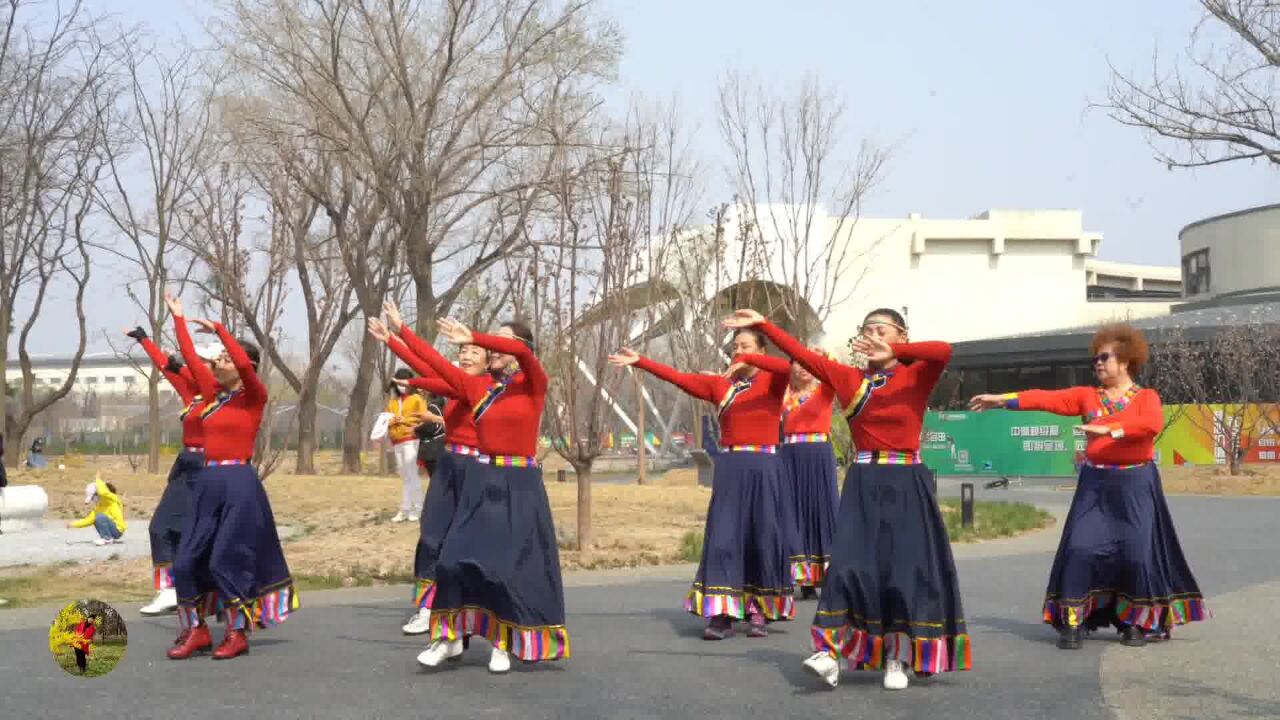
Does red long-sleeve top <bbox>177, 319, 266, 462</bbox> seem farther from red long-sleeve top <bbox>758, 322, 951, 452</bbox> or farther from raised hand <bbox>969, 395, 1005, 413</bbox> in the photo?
raised hand <bbox>969, 395, 1005, 413</bbox>

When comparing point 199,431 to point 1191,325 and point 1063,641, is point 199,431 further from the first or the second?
point 1191,325

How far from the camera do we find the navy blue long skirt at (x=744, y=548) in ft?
30.9

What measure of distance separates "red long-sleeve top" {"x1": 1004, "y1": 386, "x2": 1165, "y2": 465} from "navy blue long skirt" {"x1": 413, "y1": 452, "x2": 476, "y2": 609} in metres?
3.65

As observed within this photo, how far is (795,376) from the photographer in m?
11.2

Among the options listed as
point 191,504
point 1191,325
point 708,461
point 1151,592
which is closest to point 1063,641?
point 1151,592

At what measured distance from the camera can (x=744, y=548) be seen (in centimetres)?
957

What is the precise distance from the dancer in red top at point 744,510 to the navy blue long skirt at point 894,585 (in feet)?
6.07

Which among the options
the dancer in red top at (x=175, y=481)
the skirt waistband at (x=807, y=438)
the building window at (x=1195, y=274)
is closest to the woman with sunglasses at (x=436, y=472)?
the dancer in red top at (x=175, y=481)

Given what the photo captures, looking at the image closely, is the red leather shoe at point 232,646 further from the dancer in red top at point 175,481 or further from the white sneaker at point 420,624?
the dancer in red top at point 175,481

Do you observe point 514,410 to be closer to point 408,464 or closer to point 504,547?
point 504,547

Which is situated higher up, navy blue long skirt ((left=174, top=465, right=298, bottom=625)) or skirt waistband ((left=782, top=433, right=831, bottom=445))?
skirt waistband ((left=782, top=433, right=831, bottom=445))

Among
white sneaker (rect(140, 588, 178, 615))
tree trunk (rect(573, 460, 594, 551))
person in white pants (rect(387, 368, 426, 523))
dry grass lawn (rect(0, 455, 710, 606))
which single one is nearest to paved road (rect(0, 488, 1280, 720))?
white sneaker (rect(140, 588, 178, 615))

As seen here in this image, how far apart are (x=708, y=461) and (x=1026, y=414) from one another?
784cm

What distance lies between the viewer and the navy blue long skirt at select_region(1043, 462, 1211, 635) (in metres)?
9.07
